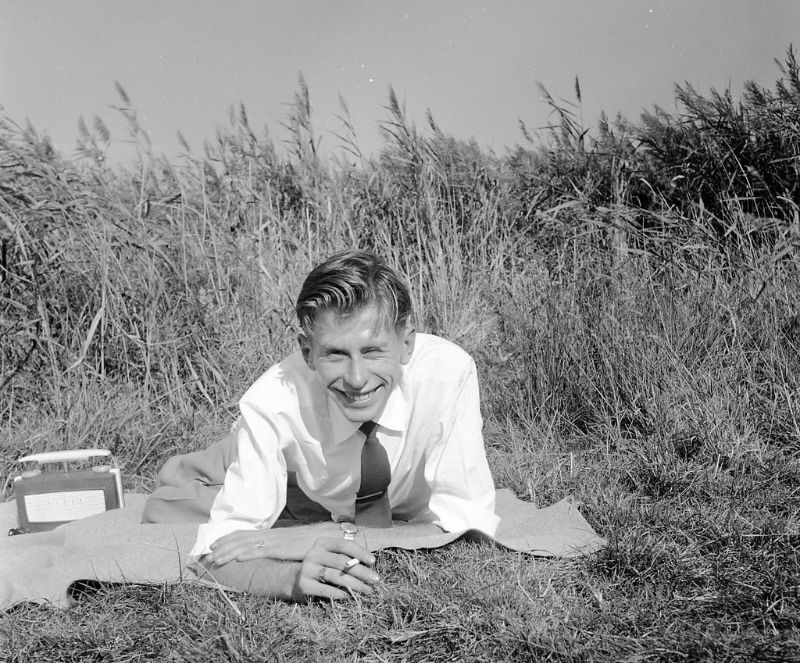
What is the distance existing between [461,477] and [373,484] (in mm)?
251

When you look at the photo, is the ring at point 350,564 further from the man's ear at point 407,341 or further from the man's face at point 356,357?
the man's ear at point 407,341

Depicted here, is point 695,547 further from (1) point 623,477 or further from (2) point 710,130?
(2) point 710,130

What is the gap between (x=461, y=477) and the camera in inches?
87.9

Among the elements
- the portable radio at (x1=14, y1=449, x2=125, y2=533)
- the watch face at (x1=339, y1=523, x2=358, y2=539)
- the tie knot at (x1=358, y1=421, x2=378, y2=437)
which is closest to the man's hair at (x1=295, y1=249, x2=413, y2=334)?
the tie knot at (x1=358, y1=421, x2=378, y2=437)

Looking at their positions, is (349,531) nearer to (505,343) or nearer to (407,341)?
(407,341)

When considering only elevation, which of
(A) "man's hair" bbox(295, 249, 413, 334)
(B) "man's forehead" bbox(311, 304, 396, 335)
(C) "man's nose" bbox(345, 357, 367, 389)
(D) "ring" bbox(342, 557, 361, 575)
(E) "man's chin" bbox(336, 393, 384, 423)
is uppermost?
(A) "man's hair" bbox(295, 249, 413, 334)

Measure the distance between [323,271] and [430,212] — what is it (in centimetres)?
225

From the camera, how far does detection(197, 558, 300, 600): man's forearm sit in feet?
6.47

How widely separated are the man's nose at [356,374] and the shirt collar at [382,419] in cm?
18

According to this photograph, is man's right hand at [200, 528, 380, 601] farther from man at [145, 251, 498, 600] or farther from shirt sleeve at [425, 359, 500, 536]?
shirt sleeve at [425, 359, 500, 536]

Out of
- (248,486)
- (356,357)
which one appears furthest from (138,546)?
(356,357)

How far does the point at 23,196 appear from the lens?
380cm

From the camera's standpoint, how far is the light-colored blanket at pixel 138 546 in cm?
213

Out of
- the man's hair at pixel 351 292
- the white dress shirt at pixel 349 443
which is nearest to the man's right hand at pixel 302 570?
the white dress shirt at pixel 349 443
